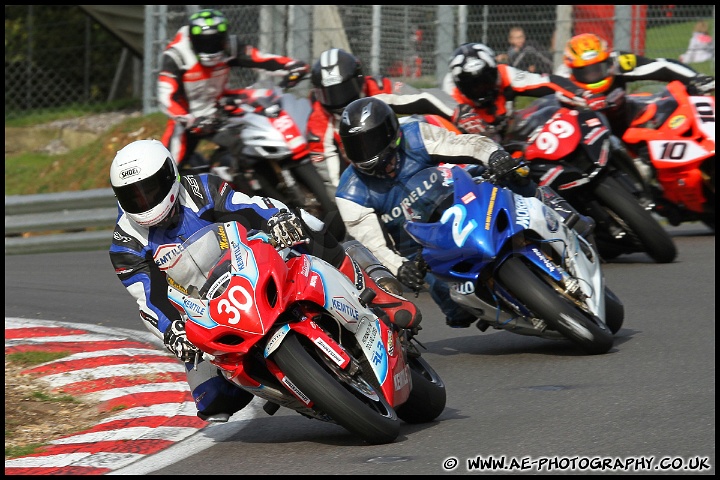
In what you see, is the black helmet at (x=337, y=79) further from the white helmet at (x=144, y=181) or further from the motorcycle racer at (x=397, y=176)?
the white helmet at (x=144, y=181)

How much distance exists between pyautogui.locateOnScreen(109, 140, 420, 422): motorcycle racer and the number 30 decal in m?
0.44

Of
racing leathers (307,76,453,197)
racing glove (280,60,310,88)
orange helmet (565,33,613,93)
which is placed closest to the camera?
orange helmet (565,33,613,93)

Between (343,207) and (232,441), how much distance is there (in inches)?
80.9

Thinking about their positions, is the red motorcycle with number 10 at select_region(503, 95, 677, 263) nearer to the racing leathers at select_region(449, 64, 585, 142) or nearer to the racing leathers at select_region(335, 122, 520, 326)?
the racing leathers at select_region(449, 64, 585, 142)

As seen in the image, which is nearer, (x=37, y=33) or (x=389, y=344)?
(x=389, y=344)

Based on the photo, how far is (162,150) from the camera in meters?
5.58

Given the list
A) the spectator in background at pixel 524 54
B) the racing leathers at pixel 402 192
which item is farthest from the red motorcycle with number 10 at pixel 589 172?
the spectator in background at pixel 524 54

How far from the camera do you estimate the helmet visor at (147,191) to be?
5461mm

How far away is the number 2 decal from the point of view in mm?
6477

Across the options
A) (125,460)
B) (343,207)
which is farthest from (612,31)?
(125,460)

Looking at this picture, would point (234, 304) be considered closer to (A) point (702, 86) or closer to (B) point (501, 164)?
(B) point (501, 164)

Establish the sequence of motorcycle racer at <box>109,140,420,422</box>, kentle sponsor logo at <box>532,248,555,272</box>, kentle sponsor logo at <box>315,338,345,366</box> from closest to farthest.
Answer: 1. kentle sponsor logo at <box>315,338,345,366</box>
2. motorcycle racer at <box>109,140,420,422</box>
3. kentle sponsor logo at <box>532,248,555,272</box>

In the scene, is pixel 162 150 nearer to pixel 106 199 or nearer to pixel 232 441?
pixel 232 441

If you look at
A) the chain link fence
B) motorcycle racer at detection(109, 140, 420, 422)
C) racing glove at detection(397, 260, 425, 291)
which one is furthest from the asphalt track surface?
the chain link fence
